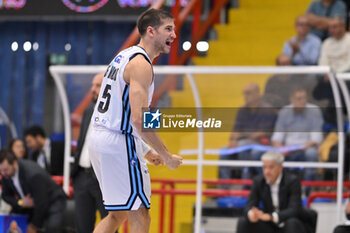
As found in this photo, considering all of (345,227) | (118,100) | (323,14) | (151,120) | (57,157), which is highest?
(323,14)

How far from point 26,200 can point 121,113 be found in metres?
3.38

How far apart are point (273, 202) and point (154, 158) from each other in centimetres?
260

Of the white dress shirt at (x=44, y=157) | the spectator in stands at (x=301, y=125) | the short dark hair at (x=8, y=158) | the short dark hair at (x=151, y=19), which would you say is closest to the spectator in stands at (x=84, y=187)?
the short dark hair at (x=8, y=158)

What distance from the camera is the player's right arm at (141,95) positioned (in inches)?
174

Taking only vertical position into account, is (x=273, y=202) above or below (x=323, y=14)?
below

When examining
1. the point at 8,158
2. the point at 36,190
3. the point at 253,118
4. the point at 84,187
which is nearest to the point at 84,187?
the point at 84,187

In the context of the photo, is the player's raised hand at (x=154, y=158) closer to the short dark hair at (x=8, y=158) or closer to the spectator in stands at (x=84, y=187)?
the spectator in stands at (x=84, y=187)

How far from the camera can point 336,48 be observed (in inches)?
344

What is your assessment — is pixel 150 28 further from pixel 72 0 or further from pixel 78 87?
pixel 78 87

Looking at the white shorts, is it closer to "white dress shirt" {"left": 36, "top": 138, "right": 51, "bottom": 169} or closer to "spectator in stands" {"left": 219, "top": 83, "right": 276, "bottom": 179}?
"spectator in stands" {"left": 219, "top": 83, "right": 276, "bottom": 179}

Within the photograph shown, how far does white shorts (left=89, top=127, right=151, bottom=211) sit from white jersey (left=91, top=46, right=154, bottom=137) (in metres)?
0.05

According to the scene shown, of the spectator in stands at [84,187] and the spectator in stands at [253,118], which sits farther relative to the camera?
the spectator in stands at [253,118]

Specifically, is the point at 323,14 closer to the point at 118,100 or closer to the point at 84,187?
the point at 84,187

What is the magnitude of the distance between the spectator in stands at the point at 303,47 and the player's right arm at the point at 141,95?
4.57 meters
